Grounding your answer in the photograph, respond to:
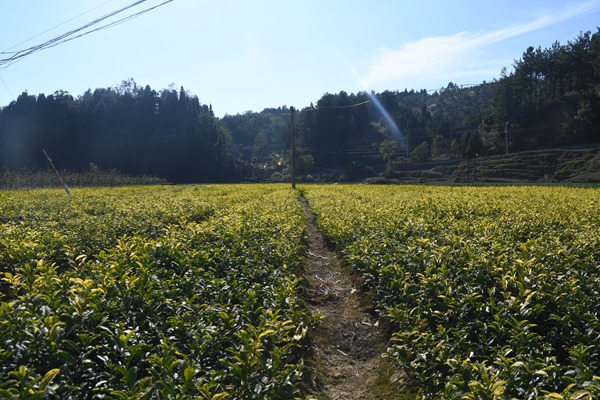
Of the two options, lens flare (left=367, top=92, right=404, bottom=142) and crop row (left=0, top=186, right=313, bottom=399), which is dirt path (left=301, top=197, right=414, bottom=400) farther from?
lens flare (left=367, top=92, right=404, bottom=142)

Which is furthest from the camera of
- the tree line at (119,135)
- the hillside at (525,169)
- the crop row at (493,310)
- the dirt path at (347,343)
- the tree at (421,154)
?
the tree line at (119,135)

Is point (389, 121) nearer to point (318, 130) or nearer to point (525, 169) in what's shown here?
point (318, 130)

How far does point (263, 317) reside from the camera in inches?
133

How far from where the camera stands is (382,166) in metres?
76.6

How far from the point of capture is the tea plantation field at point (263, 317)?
8.29 feet

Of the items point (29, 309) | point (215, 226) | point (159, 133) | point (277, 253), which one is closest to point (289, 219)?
point (215, 226)

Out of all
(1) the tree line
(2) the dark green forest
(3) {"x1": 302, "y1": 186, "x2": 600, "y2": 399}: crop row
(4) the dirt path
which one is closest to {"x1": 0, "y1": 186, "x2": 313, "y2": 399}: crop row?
(4) the dirt path

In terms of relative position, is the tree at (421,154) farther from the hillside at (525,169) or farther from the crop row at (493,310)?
the crop row at (493,310)

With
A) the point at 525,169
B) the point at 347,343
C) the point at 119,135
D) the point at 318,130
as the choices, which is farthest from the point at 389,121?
the point at 347,343

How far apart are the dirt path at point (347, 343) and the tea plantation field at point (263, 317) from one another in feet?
0.92

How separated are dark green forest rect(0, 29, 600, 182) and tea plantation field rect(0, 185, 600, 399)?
51.1 meters

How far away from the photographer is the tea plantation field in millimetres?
2525

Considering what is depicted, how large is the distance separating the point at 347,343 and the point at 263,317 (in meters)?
1.95

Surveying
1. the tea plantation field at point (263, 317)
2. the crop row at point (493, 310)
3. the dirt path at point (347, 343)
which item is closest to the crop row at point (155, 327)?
the tea plantation field at point (263, 317)
